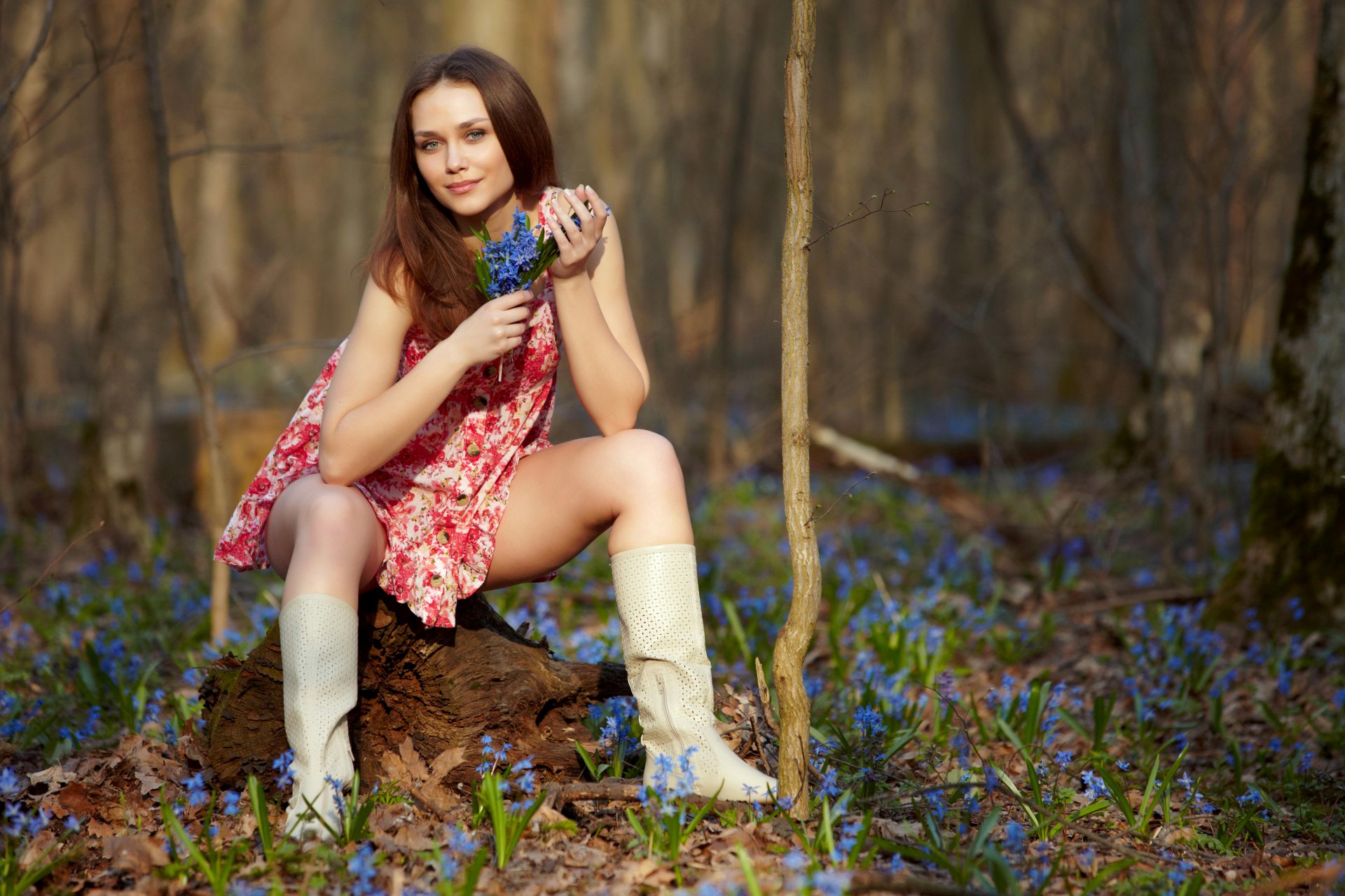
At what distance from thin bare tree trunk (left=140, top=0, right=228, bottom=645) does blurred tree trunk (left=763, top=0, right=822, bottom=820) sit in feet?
6.96

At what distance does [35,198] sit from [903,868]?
5782 millimetres

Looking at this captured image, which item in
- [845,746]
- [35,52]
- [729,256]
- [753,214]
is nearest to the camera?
[845,746]

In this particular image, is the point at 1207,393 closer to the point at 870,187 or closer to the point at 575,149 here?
the point at 870,187

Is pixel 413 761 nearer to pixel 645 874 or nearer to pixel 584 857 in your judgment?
pixel 584 857

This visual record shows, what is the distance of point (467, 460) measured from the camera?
236 cm

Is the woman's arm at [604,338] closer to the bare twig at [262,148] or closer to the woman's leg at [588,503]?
the woman's leg at [588,503]

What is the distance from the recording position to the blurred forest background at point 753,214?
4734 mm

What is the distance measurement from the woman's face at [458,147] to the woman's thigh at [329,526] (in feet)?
2.10

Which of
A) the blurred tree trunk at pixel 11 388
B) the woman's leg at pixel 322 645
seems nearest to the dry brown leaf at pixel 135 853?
the woman's leg at pixel 322 645

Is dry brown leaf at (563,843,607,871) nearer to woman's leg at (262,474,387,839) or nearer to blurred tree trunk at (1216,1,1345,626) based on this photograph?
woman's leg at (262,474,387,839)

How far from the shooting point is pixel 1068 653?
12.4 ft

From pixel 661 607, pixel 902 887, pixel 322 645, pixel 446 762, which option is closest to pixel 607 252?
pixel 661 607

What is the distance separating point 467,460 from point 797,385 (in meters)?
0.82

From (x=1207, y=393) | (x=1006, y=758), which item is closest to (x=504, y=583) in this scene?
(x=1006, y=758)
